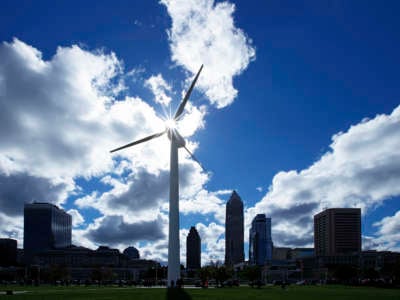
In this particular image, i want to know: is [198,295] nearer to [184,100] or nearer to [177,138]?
[177,138]

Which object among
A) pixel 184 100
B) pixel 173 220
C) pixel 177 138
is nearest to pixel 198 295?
pixel 173 220

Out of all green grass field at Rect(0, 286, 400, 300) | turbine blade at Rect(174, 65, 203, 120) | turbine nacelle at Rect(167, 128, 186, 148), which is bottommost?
green grass field at Rect(0, 286, 400, 300)

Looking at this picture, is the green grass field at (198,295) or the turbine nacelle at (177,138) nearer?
the green grass field at (198,295)

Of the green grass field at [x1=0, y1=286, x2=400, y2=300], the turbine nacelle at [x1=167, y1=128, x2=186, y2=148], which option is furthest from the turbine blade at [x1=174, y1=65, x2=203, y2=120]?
the green grass field at [x1=0, y1=286, x2=400, y2=300]

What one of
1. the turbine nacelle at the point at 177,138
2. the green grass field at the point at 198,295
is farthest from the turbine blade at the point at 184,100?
the green grass field at the point at 198,295

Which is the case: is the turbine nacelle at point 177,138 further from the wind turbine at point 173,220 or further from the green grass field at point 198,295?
the green grass field at point 198,295

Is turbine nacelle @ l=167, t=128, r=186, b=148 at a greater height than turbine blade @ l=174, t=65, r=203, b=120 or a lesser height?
lesser

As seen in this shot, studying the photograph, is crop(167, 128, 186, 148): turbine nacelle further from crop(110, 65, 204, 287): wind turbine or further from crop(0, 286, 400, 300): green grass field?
crop(0, 286, 400, 300): green grass field

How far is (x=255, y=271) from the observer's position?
481ft

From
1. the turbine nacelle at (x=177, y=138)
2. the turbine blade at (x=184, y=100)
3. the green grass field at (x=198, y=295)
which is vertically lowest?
the green grass field at (x=198, y=295)

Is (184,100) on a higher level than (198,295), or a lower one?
higher

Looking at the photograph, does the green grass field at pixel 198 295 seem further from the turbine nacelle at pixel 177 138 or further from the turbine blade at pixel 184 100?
the turbine blade at pixel 184 100

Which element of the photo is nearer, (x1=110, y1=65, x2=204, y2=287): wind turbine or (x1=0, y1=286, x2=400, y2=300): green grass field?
→ (x1=0, y1=286, x2=400, y2=300): green grass field

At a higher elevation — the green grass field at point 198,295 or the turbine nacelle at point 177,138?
the turbine nacelle at point 177,138
